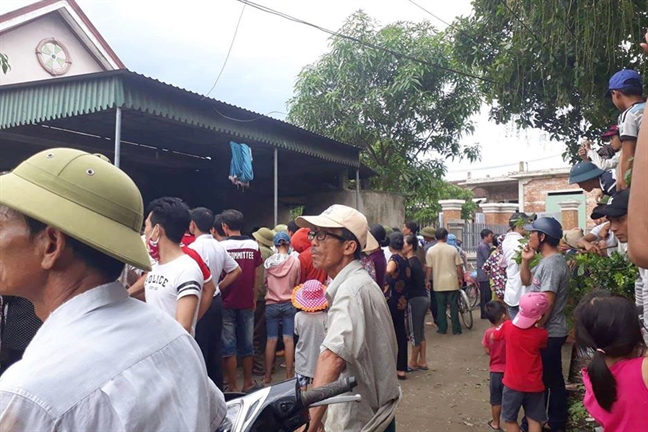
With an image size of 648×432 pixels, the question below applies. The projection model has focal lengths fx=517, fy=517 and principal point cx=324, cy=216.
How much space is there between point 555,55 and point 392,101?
26.3ft

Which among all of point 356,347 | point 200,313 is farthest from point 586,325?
point 200,313

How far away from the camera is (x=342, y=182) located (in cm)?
1174

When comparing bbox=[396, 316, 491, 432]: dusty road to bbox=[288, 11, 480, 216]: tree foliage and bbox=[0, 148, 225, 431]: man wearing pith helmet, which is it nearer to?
bbox=[0, 148, 225, 431]: man wearing pith helmet

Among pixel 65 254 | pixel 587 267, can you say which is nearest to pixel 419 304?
pixel 587 267

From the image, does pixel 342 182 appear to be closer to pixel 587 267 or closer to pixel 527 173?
pixel 587 267

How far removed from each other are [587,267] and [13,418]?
4.45 metres

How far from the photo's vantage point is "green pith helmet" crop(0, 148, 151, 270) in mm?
1096

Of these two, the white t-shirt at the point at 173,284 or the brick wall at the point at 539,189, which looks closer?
the white t-shirt at the point at 173,284

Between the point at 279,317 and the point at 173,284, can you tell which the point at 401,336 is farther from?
the point at 173,284

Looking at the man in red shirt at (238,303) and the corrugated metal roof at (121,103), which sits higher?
the corrugated metal roof at (121,103)

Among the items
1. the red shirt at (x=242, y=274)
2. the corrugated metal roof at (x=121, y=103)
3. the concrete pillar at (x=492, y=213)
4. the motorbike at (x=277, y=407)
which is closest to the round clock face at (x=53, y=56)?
the corrugated metal roof at (x=121, y=103)

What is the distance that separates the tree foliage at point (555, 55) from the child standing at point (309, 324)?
3192 millimetres

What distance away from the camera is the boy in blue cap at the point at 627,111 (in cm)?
323

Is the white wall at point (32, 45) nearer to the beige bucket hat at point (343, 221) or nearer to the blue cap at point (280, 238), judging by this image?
the blue cap at point (280, 238)
